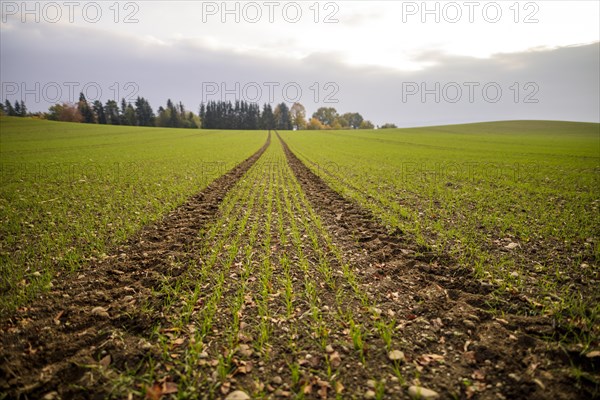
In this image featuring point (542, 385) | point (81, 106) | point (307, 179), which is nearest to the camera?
point (542, 385)

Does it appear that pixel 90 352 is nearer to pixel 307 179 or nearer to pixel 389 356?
pixel 389 356

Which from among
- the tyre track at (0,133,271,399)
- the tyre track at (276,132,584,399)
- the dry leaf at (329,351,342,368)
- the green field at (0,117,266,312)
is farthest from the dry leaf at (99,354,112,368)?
the tyre track at (276,132,584,399)

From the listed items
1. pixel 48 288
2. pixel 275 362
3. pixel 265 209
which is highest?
pixel 265 209

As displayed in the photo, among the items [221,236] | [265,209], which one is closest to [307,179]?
[265,209]

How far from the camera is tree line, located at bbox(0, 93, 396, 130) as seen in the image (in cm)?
11875

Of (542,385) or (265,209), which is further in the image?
(265,209)

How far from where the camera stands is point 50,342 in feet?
11.7

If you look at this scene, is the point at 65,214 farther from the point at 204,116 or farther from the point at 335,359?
the point at 204,116

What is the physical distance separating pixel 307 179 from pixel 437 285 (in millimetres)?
12287

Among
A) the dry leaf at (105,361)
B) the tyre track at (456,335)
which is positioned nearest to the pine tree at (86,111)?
the dry leaf at (105,361)

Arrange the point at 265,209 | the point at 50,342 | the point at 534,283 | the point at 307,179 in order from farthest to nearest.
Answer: the point at 307,179
the point at 265,209
the point at 534,283
the point at 50,342

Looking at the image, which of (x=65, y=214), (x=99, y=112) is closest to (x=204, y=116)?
(x=99, y=112)

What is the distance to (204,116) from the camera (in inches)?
5773

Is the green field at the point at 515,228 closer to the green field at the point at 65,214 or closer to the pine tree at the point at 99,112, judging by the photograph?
the green field at the point at 65,214
